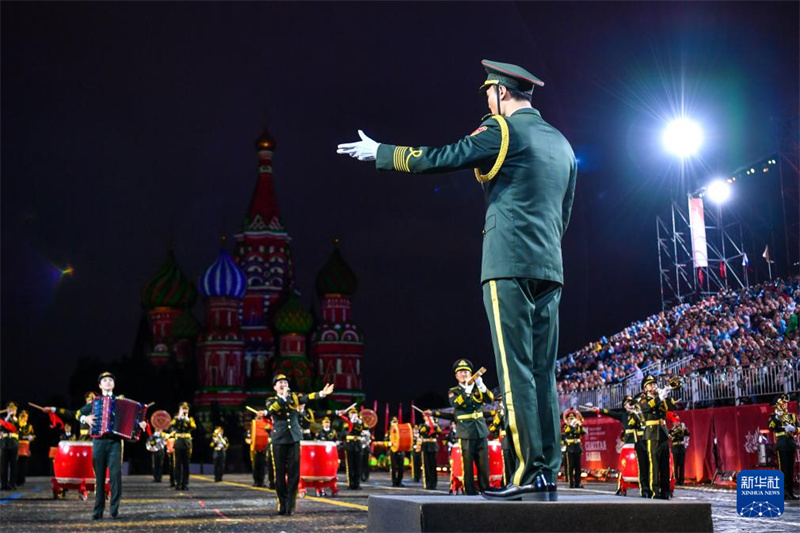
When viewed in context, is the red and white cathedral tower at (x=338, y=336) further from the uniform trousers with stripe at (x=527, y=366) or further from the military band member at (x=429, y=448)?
the uniform trousers with stripe at (x=527, y=366)

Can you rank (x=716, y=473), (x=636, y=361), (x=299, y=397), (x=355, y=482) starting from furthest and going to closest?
(x=636, y=361), (x=355, y=482), (x=716, y=473), (x=299, y=397)

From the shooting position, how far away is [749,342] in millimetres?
29969

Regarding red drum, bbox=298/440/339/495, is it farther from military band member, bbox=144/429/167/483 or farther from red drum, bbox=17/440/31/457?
military band member, bbox=144/429/167/483

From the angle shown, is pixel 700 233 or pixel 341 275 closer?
pixel 700 233

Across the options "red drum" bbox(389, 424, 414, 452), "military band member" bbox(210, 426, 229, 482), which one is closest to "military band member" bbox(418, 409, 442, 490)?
"red drum" bbox(389, 424, 414, 452)

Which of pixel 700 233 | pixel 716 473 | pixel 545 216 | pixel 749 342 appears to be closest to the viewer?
pixel 545 216

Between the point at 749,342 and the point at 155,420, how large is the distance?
1886cm

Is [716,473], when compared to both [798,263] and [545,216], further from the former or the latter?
[545,216]

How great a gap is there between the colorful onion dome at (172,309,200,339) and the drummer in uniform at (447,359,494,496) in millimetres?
77207

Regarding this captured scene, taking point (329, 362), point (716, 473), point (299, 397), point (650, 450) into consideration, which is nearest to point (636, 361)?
point (716, 473)

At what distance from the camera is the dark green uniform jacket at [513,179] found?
6078mm

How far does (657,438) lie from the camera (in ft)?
56.9

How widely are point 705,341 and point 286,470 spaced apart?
2085cm

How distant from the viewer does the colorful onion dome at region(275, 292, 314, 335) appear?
91438 mm
